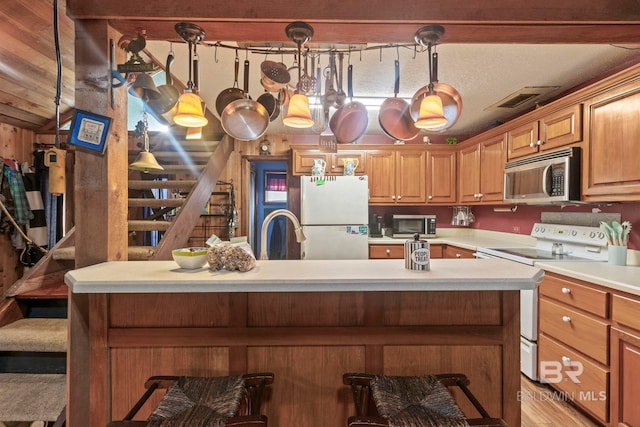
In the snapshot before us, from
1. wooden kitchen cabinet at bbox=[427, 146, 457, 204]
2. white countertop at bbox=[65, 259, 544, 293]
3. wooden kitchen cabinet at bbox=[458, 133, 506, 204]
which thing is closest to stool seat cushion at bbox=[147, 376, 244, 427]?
white countertop at bbox=[65, 259, 544, 293]

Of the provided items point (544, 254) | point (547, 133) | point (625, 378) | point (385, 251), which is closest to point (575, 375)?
point (625, 378)

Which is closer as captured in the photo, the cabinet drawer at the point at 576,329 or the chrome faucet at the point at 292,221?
the chrome faucet at the point at 292,221

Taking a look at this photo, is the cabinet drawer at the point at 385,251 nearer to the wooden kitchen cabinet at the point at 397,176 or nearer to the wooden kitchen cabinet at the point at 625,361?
the wooden kitchen cabinet at the point at 397,176

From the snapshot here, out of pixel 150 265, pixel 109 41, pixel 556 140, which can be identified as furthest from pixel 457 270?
pixel 556 140

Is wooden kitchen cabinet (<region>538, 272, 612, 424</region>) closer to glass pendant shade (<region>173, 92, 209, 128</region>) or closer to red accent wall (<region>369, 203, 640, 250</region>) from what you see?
red accent wall (<region>369, 203, 640, 250</region>)

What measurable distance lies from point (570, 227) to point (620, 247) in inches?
22.1

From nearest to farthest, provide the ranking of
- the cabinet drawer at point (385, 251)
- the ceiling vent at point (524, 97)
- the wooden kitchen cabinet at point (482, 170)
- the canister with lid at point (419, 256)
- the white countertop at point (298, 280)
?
the white countertop at point (298, 280)
the canister with lid at point (419, 256)
the ceiling vent at point (524, 97)
the wooden kitchen cabinet at point (482, 170)
the cabinet drawer at point (385, 251)

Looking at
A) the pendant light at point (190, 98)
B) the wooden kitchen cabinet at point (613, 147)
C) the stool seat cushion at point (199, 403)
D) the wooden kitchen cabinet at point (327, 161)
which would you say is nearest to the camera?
the stool seat cushion at point (199, 403)

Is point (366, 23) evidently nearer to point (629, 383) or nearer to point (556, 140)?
point (556, 140)

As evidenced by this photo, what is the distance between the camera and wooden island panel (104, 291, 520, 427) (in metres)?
1.27

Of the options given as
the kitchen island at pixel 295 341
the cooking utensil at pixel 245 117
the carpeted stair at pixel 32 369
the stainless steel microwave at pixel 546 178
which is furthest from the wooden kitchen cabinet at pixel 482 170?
the carpeted stair at pixel 32 369

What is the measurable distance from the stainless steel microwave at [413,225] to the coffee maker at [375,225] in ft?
0.56

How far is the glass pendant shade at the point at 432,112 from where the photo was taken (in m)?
1.35

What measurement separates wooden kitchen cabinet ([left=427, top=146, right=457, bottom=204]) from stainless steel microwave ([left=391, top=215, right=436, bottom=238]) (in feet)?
0.98
